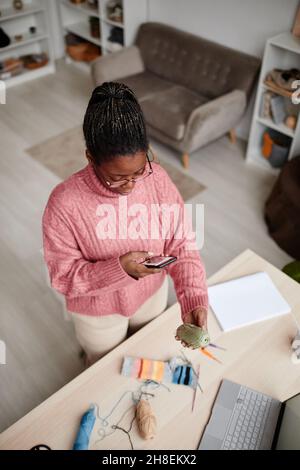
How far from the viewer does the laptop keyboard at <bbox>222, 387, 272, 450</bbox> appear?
1252mm

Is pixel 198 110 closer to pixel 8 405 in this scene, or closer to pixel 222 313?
pixel 222 313

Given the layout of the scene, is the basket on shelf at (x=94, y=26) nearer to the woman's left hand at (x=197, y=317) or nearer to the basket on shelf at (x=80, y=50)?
the basket on shelf at (x=80, y=50)

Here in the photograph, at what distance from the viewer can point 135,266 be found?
3.90 ft

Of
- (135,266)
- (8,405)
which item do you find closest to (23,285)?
(8,405)

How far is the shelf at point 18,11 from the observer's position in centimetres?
409

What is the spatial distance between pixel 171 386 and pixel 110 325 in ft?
0.96

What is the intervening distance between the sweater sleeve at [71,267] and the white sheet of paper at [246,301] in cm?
49

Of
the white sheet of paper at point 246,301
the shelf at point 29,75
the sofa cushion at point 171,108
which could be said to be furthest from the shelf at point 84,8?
the white sheet of paper at point 246,301

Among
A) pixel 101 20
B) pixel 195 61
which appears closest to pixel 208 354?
pixel 195 61

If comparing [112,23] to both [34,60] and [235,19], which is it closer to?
[34,60]

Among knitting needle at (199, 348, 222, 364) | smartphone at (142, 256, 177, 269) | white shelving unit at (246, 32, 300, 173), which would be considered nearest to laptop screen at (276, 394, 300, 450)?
knitting needle at (199, 348, 222, 364)

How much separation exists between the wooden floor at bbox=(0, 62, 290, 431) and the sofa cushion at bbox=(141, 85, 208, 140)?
13.0 inches

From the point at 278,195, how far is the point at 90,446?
6.56ft

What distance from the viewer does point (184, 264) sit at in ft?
4.50
